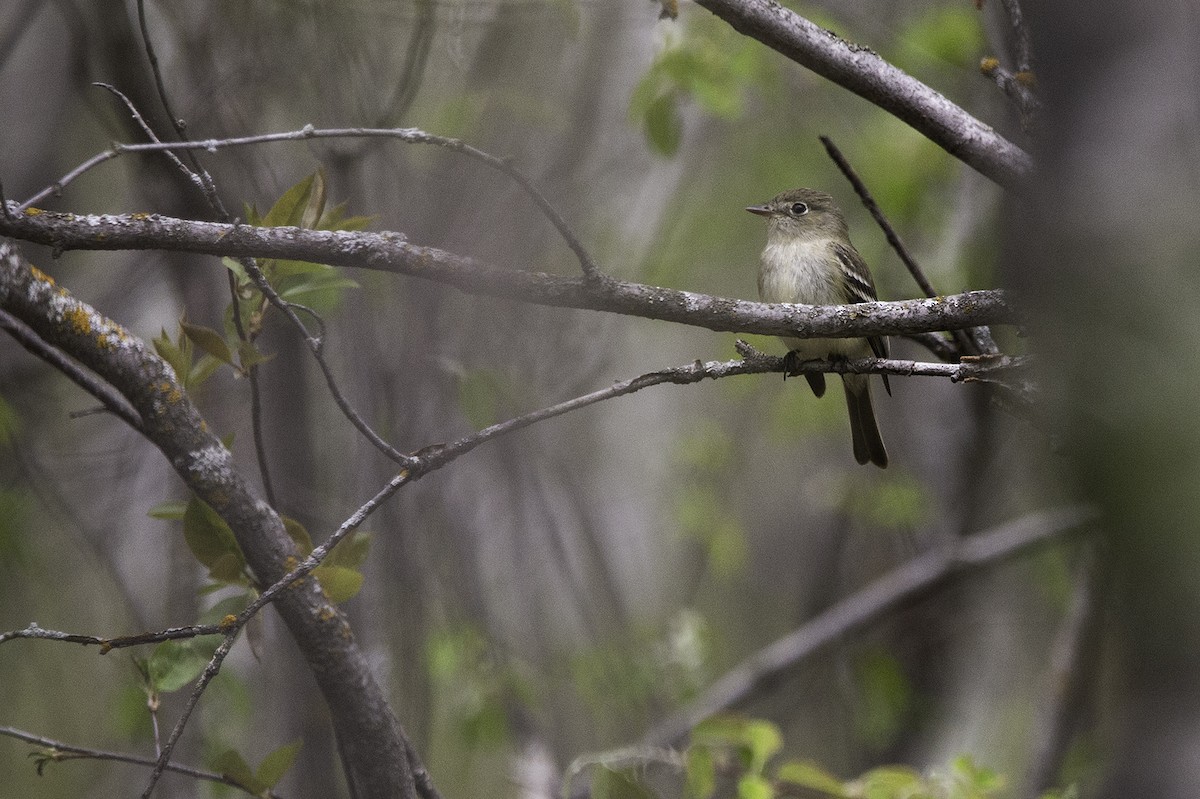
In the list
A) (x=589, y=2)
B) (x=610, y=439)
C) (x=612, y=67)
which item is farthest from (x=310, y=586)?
(x=610, y=439)

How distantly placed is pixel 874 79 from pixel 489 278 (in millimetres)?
1132

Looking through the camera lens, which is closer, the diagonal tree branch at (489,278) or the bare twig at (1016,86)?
the diagonal tree branch at (489,278)

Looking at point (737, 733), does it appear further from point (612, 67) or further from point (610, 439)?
point (610, 439)

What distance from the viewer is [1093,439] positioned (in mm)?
1321

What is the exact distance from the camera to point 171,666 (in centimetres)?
261

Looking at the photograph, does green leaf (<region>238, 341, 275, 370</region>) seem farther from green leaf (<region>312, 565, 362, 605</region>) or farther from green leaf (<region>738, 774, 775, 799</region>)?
green leaf (<region>738, 774, 775, 799</region>)

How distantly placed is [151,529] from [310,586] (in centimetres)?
465

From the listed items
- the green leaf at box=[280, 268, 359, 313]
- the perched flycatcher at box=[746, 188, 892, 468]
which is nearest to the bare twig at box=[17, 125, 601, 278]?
the green leaf at box=[280, 268, 359, 313]

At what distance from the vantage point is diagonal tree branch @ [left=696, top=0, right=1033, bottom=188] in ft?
8.95

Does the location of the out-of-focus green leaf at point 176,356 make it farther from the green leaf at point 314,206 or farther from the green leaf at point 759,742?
the green leaf at point 759,742

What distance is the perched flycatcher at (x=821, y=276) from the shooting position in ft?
15.9

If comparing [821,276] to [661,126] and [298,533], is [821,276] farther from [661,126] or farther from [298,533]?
[298,533]

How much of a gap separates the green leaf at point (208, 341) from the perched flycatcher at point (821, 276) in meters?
2.60

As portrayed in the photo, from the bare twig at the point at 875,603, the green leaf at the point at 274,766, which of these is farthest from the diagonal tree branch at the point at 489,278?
the bare twig at the point at 875,603
